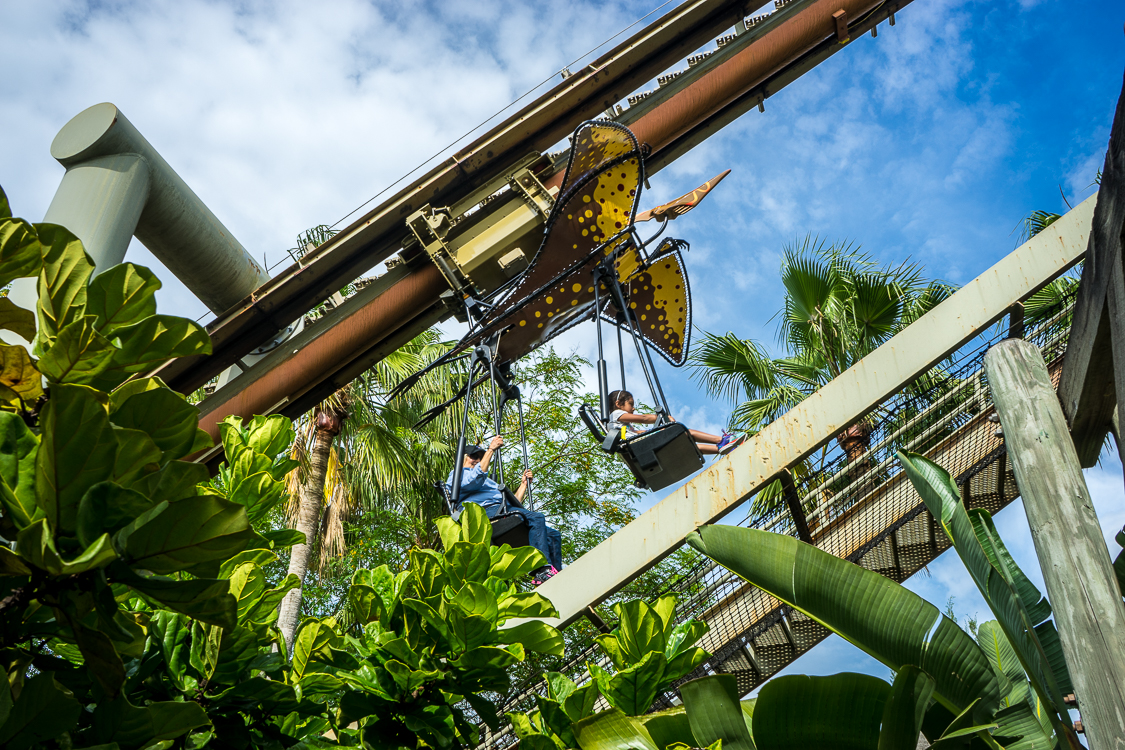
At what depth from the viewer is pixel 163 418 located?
3.44ft

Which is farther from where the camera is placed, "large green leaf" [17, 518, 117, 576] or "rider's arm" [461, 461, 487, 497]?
"rider's arm" [461, 461, 487, 497]

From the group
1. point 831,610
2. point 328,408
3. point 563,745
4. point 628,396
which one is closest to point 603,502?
point 328,408

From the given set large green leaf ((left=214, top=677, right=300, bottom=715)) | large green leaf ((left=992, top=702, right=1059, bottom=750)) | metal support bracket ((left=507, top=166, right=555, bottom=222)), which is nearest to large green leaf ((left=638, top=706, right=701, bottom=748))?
large green leaf ((left=214, top=677, right=300, bottom=715))

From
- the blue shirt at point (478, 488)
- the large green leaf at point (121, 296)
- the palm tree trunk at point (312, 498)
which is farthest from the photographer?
the palm tree trunk at point (312, 498)

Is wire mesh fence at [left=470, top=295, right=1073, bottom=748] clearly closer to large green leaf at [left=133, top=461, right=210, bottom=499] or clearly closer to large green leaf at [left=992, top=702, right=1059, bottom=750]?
large green leaf at [left=992, top=702, right=1059, bottom=750]

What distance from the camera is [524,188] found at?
5.40 m

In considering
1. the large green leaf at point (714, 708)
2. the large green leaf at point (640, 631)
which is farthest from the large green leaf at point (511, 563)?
the large green leaf at point (714, 708)

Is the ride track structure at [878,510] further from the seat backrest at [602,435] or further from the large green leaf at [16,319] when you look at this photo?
the large green leaf at [16,319]

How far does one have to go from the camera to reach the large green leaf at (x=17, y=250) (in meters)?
1.02

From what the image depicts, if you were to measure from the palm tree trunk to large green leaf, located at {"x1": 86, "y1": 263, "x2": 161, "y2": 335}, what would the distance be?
912cm

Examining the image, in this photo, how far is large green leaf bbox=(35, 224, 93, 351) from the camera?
1074mm

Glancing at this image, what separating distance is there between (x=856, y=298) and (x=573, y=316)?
4.57 m

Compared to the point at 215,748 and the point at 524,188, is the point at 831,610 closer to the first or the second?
the point at 215,748

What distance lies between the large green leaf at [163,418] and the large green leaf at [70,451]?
0.45ft
